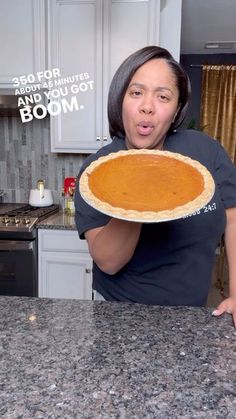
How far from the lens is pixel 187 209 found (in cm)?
60

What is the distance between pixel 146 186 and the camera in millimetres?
699

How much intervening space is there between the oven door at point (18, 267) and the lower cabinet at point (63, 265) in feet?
0.17

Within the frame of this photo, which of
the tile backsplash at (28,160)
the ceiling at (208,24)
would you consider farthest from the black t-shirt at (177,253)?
the ceiling at (208,24)

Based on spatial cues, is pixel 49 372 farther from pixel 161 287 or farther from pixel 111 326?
pixel 161 287

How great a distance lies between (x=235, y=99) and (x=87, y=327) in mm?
4852

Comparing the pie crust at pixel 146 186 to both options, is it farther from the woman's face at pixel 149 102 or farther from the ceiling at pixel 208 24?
the ceiling at pixel 208 24

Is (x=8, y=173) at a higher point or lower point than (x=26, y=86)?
lower

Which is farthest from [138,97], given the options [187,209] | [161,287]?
[161,287]

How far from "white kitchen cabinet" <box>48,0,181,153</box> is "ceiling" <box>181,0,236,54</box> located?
99cm

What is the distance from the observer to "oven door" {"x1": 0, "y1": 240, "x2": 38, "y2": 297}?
7.22 feet

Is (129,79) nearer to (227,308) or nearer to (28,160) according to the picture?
(227,308)

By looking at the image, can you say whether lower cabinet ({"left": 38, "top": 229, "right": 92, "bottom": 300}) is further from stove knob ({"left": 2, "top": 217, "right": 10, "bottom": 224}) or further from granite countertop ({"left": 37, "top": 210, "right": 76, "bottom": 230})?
stove knob ({"left": 2, "top": 217, "right": 10, "bottom": 224})

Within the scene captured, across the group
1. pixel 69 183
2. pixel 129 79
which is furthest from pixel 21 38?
pixel 129 79

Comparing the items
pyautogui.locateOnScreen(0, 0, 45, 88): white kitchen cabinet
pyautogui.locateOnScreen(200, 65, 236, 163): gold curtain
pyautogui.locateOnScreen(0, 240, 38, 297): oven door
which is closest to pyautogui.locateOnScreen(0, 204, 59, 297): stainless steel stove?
pyautogui.locateOnScreen(0, 240, 38, 297): oven door
